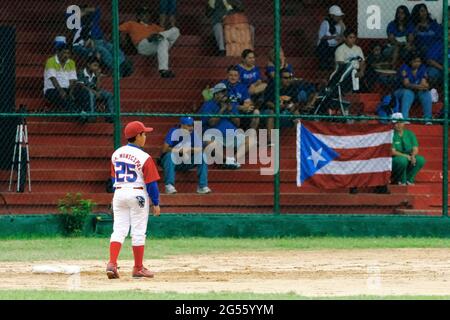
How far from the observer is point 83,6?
894 inches

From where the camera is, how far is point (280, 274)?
16.6 meters

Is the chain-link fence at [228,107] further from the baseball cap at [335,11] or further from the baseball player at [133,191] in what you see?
the baseball player at [133,191]

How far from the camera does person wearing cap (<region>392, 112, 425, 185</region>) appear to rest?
2139cm

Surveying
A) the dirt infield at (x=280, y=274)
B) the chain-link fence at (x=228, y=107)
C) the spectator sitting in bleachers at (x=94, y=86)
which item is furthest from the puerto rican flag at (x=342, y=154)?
the spectator sitting in bleachers at (x=94, y=86)

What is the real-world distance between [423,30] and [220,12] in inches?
127

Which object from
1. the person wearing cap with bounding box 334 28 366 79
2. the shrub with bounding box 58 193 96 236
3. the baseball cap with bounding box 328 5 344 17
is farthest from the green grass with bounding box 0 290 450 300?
the baseball cap with bounding box 328 5 344 17

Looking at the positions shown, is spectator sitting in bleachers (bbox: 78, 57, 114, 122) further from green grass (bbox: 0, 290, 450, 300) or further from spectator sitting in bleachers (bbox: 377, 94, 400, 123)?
green grass (bbox: 0, 290, 450, 300)

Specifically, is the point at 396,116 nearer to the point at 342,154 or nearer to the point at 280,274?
the point at 342,154

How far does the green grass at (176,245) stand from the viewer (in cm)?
1859

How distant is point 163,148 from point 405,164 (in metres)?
3.54

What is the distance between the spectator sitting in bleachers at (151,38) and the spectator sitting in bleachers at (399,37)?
338 cm

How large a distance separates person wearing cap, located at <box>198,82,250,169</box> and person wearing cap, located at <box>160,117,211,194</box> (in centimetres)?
26
